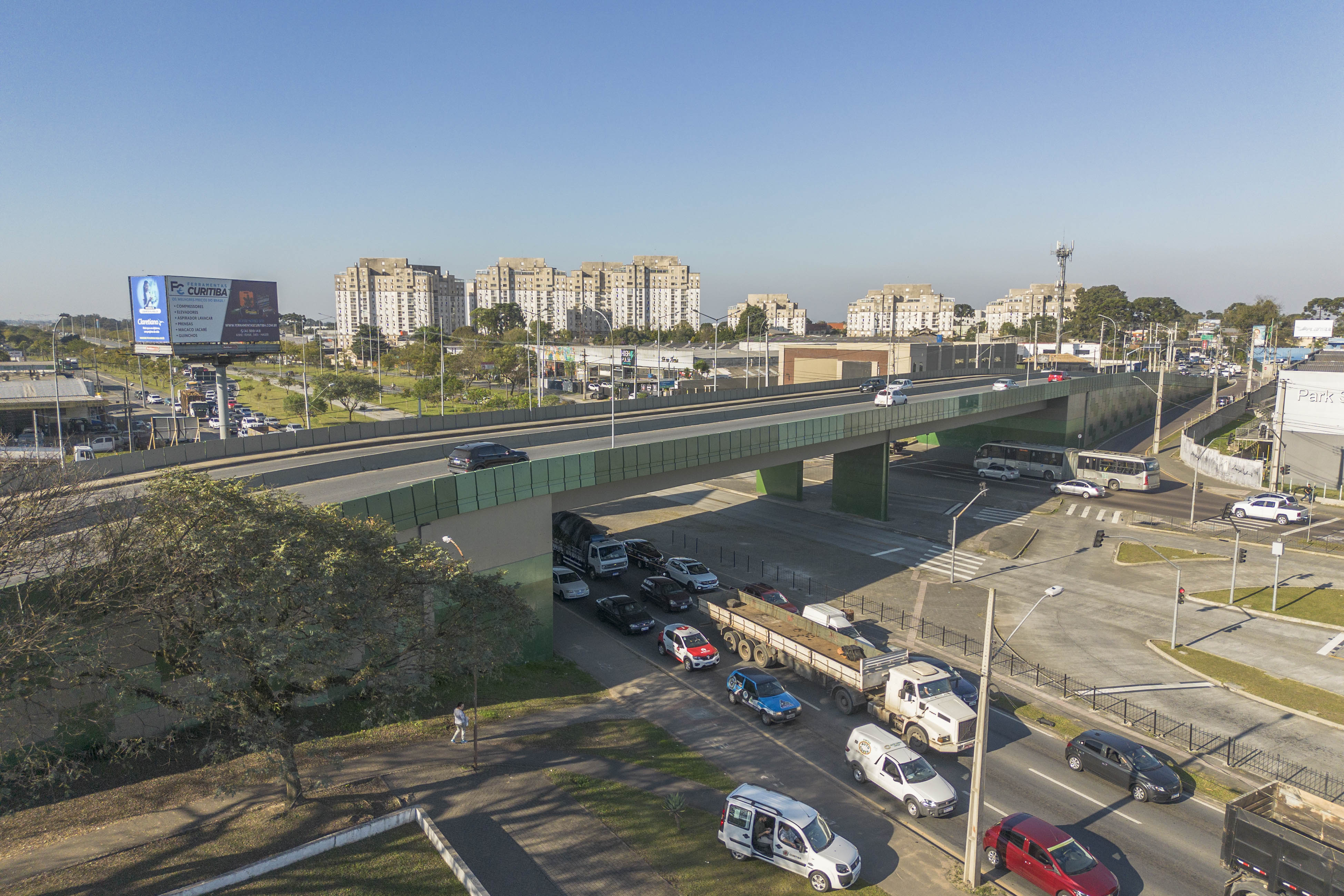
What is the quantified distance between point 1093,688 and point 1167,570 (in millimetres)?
19352

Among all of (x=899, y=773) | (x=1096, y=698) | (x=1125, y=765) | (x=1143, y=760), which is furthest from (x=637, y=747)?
(x=1096, y=698)

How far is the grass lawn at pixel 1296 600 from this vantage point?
3500cm

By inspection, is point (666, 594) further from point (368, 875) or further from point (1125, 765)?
point (368, 875)

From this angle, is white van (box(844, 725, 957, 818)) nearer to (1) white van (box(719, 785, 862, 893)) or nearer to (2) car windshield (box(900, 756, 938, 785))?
(2) car windshield (box(900, 756, 938, 785))

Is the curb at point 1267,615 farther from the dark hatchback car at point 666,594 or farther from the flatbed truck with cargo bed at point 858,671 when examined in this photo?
the dark hatchback car at point 666,594

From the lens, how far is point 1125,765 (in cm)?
2078

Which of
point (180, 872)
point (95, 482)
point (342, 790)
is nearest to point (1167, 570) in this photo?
point (342, 790)

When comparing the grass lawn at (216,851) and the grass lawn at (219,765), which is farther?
the grass lawn at (219,765)

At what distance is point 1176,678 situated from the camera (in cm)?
2925

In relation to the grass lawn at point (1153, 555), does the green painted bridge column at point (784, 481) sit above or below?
above

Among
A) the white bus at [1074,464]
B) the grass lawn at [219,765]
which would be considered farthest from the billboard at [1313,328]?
the grass lawn at [219,765]

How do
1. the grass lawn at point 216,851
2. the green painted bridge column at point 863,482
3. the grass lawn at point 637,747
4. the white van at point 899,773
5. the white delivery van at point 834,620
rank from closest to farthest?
the grass lawn at point 216,851, the white van at point 899,773, the grass lawn at point 637,747, the white delivery van at point 834,620, the green painted bridge column at point 863,482

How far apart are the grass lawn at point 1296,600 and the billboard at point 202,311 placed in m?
54.2

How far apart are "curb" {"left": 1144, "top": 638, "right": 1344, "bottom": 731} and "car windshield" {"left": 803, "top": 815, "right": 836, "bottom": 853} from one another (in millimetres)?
20655
